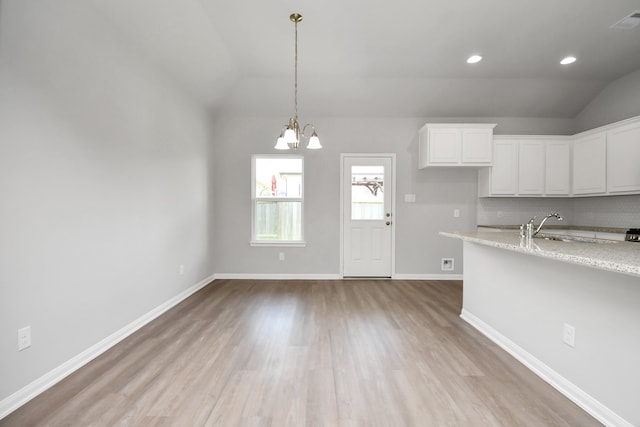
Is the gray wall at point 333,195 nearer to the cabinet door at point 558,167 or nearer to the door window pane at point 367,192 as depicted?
the door window pane at point 367,192

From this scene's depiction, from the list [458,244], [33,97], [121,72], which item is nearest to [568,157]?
[458,244]

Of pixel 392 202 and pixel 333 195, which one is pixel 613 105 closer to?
pixel 392 202

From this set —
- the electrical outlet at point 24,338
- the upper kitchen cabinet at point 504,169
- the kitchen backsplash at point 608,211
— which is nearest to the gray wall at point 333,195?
the upper kitchen cabinet at point 504,169

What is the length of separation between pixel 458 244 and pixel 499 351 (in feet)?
8.32

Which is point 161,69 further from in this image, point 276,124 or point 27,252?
point 27,252

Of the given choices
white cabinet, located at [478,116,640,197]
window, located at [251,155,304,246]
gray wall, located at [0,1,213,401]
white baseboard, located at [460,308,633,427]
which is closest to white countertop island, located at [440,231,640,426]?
white baseboard, located at [460,308,633,427]

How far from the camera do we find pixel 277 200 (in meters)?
4.72

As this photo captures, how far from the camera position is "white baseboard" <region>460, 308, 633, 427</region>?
1541 mm

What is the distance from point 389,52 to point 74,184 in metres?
3.47

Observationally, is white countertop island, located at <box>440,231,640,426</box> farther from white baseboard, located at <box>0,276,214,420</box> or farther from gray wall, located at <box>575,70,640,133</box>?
gray wall, located at <box>575,70,640,133</box>

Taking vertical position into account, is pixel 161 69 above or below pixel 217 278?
above

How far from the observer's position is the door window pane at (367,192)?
4.70 m

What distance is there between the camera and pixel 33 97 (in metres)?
1.74

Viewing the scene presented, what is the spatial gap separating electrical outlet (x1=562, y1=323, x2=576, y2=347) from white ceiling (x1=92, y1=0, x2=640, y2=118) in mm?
2819
